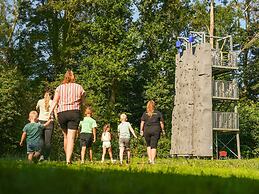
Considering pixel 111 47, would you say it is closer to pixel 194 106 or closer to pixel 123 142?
pixel 194 106

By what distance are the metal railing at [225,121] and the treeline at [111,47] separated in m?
6.09

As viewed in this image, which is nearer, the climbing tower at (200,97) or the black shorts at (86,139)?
the black shorts at (86,139)

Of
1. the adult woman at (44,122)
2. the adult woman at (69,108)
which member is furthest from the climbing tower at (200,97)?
the adult woman at (69,108)

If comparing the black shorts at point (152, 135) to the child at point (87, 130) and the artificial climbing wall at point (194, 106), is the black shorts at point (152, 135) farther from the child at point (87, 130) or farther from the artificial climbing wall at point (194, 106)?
the artificial climbing wall at point (194, 106)

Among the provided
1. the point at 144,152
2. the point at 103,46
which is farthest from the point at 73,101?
the point at 103,46

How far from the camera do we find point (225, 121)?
1284 inches

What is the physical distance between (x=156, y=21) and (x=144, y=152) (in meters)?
11.3

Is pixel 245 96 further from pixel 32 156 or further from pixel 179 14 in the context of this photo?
pixel 32 156

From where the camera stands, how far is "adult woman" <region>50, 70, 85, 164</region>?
1036 centimetres

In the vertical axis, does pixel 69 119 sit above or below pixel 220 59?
below

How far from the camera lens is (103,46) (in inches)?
1560

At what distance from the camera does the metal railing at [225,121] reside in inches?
1262

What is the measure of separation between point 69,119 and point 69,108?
0.24 meters

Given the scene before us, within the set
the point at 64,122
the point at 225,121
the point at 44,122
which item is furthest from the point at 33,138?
the point at 225,121
